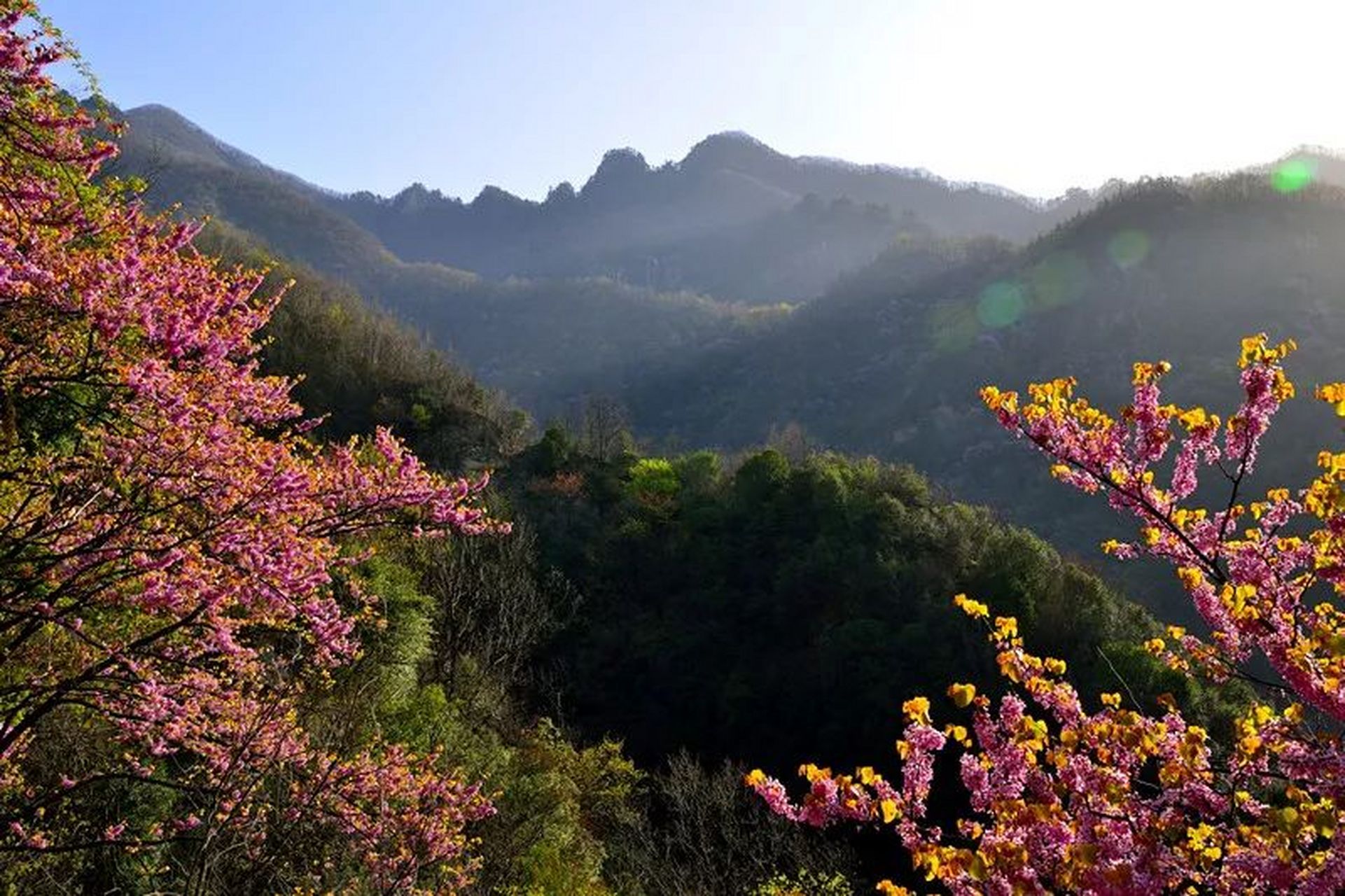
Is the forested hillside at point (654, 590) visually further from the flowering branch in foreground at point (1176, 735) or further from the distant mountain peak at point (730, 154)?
the distant mountain peak at point (730, 154)

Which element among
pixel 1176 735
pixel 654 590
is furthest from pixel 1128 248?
pixel 1176 735

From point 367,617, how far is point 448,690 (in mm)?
4923

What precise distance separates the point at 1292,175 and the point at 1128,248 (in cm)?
1575

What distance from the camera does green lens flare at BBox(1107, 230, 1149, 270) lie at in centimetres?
6319

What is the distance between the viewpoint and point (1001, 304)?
68750mm

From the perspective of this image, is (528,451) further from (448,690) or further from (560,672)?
(448,690)

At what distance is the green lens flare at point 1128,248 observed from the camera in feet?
207

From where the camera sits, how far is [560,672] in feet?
84.5

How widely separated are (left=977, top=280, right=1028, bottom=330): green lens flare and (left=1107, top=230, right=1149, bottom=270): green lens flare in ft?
23.8

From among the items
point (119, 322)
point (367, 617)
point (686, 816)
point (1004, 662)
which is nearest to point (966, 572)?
point (686, 816)

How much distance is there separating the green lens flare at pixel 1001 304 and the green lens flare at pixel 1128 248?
7.25 metres

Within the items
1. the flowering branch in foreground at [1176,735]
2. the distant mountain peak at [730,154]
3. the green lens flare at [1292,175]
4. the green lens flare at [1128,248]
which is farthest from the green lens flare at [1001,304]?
the distant mountain peak at [730,154]

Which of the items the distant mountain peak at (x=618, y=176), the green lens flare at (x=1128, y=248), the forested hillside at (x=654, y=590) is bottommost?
the forested hillside at (x=654, y=590)

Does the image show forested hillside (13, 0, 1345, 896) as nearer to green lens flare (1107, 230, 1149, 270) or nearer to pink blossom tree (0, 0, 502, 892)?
pink blossom tree (0, 0, 502, 892)
